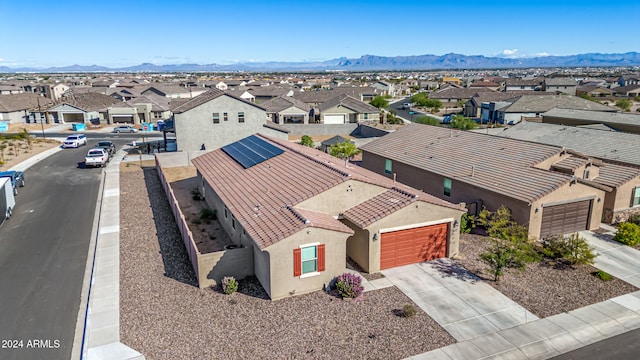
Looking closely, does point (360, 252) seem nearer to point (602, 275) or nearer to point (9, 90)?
point (602, 275)

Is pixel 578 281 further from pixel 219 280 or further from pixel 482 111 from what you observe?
pixel 482 111

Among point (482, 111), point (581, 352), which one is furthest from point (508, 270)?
point (482, 111)

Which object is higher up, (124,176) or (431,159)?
(431,159)

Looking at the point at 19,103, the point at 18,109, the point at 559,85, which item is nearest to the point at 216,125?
the point at 18,109

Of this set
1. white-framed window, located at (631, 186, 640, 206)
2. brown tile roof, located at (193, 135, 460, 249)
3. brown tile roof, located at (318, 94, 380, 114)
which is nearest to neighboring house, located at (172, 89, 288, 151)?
brown tile roof, located at (193, 135, 460, 249)

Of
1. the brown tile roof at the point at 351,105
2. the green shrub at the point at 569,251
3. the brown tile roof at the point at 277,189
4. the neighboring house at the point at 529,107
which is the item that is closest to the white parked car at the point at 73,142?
the brown tile roof at the point at 277,189

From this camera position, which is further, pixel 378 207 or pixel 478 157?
pixel 478 157
